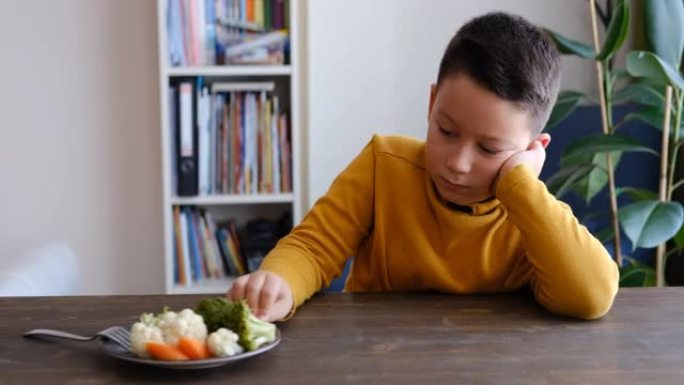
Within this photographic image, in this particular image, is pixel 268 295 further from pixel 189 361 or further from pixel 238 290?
pixel 189 361

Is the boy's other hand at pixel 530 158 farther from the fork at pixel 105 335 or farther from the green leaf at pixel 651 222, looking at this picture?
A: the green leaf at pixel 651 222

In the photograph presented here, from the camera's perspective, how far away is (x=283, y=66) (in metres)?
2.64

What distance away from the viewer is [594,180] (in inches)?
97.9

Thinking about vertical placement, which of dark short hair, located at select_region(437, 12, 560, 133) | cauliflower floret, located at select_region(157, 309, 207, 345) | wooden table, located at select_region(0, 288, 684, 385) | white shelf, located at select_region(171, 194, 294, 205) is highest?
dark short hair, located at select_region(437, 12, 560, 133)

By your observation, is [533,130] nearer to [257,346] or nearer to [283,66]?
[257,346]

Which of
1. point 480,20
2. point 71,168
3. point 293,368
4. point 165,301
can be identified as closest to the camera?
point 293,368

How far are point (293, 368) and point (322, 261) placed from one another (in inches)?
16.5

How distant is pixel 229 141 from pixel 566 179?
3.31 ft

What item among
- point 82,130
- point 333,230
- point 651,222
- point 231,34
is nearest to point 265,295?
point 333,230

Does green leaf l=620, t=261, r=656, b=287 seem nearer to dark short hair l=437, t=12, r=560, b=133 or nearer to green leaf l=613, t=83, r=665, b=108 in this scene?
green leaf l=613, t=83, r=665, b=108

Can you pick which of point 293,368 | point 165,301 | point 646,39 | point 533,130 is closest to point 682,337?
point 533,130

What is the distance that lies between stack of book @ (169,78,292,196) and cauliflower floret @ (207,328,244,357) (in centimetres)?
183

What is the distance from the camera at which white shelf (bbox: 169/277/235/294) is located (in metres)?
2.77

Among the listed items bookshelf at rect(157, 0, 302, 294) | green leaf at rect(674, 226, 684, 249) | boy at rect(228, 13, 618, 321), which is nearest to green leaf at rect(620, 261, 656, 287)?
green leaf at rect(674, 226, 684, 249)
